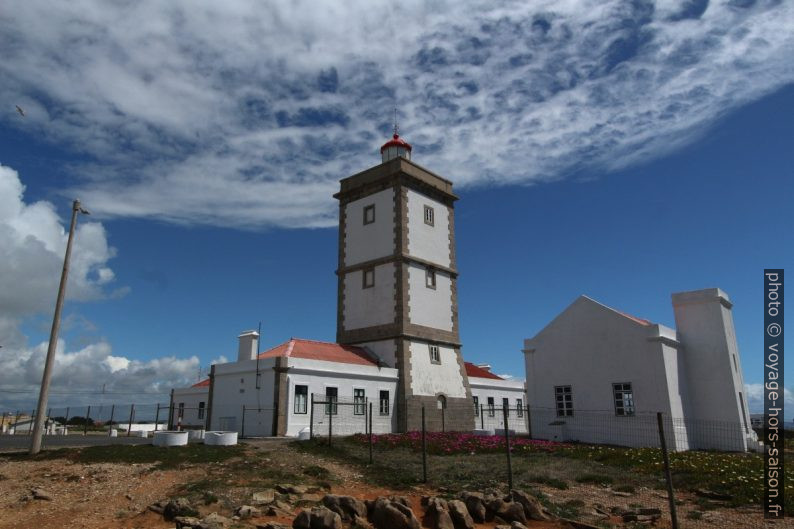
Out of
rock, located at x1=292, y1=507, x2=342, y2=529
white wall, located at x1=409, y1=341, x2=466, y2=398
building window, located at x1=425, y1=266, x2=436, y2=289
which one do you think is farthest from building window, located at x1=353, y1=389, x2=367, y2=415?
rock, located at x1=292, y1=507, x2=342, y2=529

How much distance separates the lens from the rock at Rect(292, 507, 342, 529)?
1011 centimetres

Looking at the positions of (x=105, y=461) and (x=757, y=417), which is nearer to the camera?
(x=105, y=461)

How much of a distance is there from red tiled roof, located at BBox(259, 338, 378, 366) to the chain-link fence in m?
2.22

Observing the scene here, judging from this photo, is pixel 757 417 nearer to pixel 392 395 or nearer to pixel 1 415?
pixel 392 395

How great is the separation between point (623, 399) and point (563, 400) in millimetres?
2545

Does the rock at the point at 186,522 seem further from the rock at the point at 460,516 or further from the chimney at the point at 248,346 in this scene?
the chimney at the point at 248,346

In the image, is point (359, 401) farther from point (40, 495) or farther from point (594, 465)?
point (40, 495)

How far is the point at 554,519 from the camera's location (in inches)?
436

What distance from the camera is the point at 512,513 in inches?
439

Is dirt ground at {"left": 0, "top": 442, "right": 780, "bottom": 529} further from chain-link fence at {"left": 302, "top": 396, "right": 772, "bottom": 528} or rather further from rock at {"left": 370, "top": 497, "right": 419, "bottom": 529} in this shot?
rock at {"left": 370, "top": 497, "right": 419, "bottom": 529}

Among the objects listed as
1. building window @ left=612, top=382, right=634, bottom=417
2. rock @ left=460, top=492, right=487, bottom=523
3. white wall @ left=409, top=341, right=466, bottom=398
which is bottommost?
rock @ left=460, top=492, right=487, bottom=523

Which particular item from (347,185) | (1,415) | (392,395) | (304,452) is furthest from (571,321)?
(1,415)

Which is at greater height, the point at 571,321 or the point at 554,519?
the point at 571,321

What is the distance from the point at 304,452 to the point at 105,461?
5.57 meters
